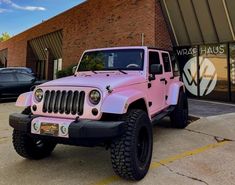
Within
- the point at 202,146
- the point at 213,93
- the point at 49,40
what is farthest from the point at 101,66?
the point at 49,40

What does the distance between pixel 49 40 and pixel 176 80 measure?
1945 centimetres

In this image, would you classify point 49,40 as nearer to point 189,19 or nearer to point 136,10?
point 136,10

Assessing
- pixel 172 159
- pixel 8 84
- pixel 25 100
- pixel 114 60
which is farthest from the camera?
pixel 8 84

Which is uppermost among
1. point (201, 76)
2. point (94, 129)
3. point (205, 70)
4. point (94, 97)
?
point (205, 70)

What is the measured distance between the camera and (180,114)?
280 inches

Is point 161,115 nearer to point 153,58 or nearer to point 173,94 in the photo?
point 173,94

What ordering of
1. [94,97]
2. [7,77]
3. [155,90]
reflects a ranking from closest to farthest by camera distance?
[94,97] < [155,90] < [7,77]

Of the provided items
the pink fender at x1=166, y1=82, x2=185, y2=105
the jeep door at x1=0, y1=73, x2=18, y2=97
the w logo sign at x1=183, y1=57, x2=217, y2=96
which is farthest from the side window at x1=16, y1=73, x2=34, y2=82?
the pink fender at x1=166, y1=82, x2=185, y2=105

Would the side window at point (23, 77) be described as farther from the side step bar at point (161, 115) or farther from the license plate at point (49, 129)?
the license plate at point (49, 129)

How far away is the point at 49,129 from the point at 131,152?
1.18 m

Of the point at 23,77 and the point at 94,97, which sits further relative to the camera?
the point at 23,77

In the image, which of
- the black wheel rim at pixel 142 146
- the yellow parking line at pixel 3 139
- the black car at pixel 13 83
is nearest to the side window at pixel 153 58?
the black wheel rim at pixel 142 146

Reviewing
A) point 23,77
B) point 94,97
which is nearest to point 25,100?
point 94,97

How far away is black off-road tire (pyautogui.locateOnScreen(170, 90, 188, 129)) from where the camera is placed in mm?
7082
